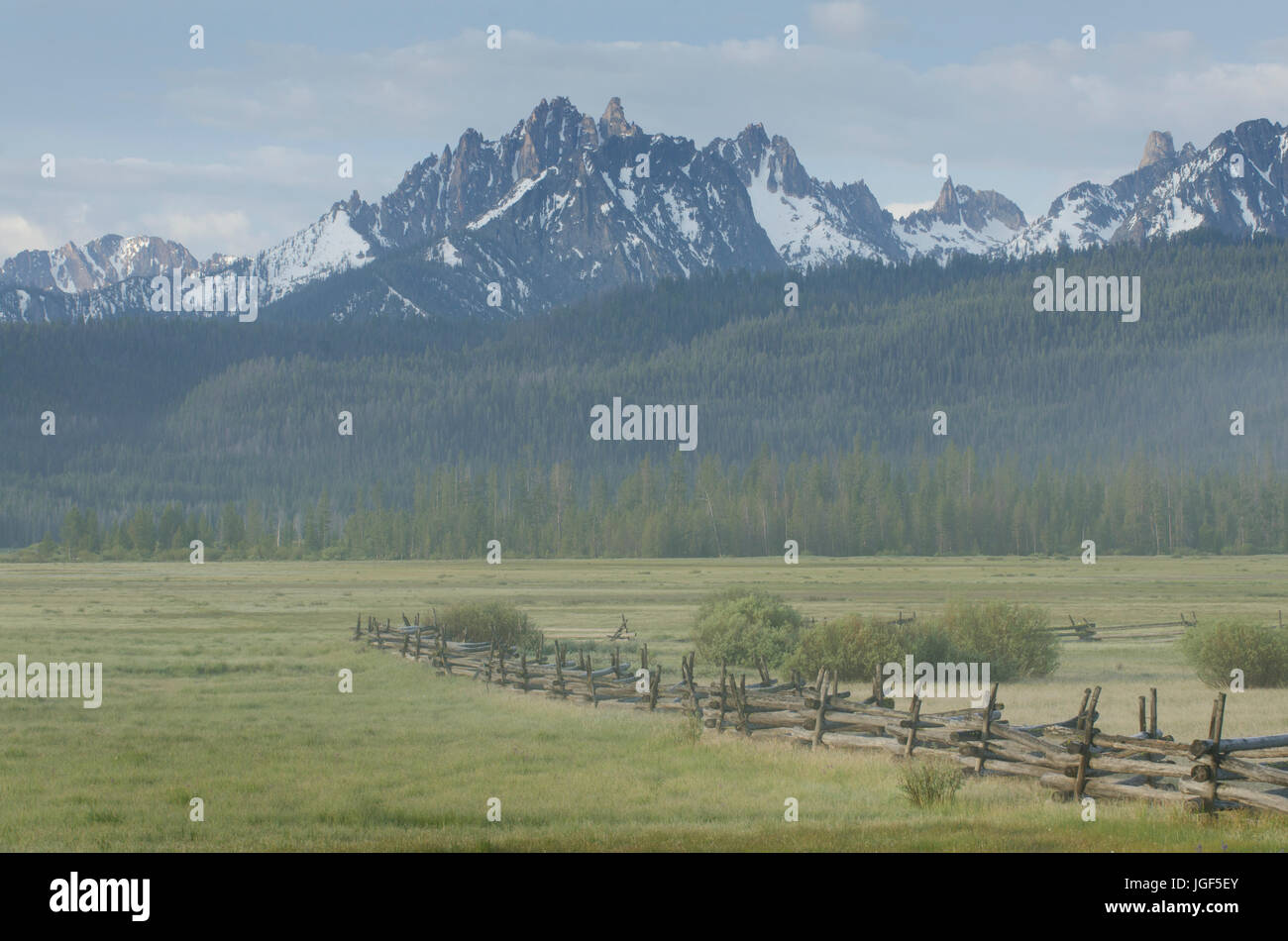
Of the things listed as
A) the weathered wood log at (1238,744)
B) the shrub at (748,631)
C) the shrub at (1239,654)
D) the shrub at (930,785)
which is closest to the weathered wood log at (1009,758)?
the shrub at (930,785)

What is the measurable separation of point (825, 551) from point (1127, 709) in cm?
11737

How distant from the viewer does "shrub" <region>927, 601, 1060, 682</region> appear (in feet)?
132

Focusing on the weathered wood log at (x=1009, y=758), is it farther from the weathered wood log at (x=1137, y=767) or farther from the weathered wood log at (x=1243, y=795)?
the weathered wood log at (x=1243, y=795)

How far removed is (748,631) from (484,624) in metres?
12.0

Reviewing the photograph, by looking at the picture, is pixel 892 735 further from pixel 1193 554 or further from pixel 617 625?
pixel 1193 554

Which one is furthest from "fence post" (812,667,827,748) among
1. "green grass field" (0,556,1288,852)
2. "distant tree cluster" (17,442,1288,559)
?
"distant tree cluster" (17,442,1288,559)

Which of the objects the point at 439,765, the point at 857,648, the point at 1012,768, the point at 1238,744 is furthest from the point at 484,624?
the point at 1238,744

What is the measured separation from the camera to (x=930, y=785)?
19203 mm

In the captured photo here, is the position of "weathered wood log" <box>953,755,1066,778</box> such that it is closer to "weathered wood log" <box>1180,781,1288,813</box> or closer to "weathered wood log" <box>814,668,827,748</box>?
"weathered wood log" <box>1180,781,1288,813</box>

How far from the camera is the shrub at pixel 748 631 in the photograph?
132ft

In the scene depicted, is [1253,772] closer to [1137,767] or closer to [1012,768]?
[1137,767]

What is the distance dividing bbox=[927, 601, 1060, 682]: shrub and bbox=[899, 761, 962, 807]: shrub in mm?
20631

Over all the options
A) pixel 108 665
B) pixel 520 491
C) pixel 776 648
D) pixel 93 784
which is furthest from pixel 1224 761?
pixel 520 491
